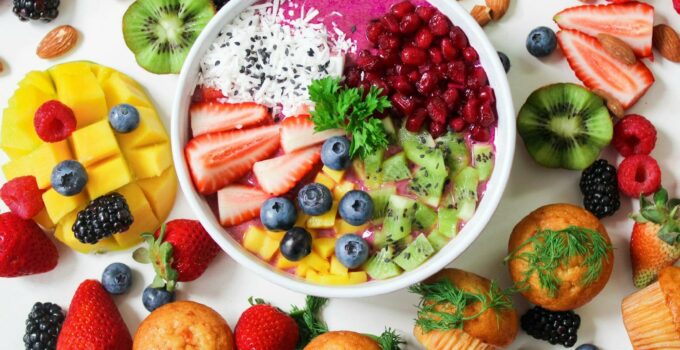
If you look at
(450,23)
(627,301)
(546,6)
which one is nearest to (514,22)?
(546,6)

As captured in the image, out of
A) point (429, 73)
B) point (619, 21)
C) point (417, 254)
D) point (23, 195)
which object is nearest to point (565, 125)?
point (619, 21)

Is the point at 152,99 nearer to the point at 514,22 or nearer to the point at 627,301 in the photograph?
the point at 514,22

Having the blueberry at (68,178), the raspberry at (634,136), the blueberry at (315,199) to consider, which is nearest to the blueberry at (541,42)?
the raspberry at (634,136)

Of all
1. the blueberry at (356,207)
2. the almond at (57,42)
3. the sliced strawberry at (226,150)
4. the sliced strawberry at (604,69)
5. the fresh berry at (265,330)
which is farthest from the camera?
the almond at (57,42)

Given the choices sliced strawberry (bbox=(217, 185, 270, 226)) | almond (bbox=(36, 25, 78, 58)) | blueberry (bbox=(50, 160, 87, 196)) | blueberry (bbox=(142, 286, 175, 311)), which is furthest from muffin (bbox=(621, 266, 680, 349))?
almond (bbox=(36, 25, 78, 58))

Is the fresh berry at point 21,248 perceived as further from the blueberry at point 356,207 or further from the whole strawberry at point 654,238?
the whole strawberry at point 654,238
